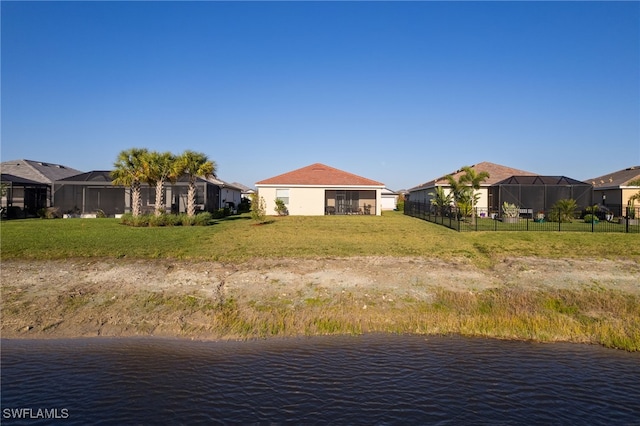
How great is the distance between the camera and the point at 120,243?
18.4m

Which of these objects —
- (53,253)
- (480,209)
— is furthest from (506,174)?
(53,253)

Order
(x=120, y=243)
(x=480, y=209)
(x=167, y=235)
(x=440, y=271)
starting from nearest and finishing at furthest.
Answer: (x=440, y=271) → (x=120, y=243) → (x=167, y=235) → (x=480, y=209)

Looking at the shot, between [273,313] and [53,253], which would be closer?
[273,313]

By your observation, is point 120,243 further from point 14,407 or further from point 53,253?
point 14,407

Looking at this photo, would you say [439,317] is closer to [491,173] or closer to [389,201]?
[491,173]

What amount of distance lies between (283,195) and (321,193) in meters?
3.29

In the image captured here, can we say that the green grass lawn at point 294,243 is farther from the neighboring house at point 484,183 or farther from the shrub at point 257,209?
the neighboring house at point 484,183

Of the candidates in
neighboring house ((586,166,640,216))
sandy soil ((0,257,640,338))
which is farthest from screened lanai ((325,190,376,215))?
sandy soil ((0,257,640,338))

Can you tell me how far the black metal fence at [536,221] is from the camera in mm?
24438

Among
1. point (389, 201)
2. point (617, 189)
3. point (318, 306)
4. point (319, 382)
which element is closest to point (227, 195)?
point (389, 201)

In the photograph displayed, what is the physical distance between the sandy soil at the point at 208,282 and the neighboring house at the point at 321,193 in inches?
852

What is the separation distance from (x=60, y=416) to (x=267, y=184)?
31578mm

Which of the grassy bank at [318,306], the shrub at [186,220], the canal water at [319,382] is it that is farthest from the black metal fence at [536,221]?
the canal water at [319,382]

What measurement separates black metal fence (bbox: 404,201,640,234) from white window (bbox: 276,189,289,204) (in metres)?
11.2
